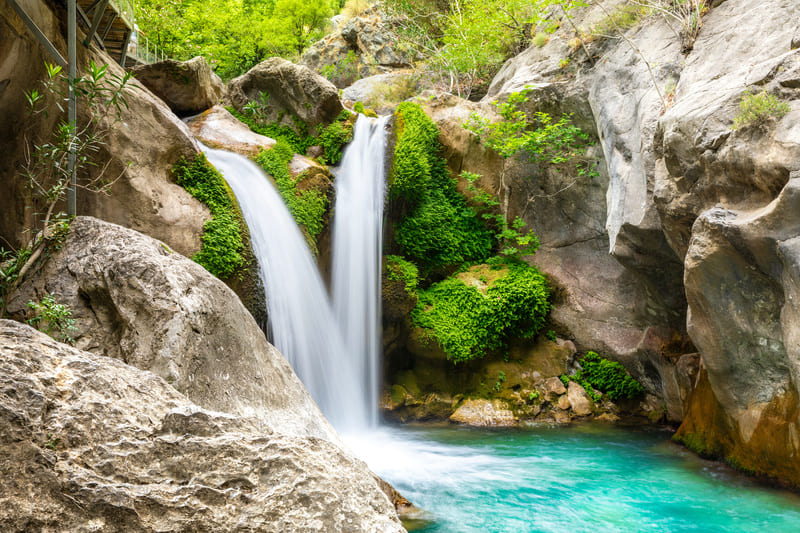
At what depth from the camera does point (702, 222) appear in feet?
17.5

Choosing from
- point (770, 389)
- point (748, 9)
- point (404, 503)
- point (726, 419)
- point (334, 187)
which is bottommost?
point (404, 503)

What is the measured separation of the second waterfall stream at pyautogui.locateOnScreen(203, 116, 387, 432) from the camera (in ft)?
24.6

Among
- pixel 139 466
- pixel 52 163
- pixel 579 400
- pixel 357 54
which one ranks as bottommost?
pixel 579 400

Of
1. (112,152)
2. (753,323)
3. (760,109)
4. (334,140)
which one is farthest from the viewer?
(334,140)

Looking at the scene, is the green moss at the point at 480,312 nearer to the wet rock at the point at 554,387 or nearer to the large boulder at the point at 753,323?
the wet rock at the point at 554,387

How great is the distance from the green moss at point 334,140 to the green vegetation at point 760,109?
714 centimetres

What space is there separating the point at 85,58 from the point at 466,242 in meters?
6.95

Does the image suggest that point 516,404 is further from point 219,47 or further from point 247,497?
point 219,47

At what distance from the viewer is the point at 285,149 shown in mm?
9148

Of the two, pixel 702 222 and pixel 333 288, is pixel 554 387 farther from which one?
pixel 702 222

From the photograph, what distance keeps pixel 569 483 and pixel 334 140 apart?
770cm

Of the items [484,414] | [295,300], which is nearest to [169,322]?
[295,300]

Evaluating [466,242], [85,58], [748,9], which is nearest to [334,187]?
[466,242]

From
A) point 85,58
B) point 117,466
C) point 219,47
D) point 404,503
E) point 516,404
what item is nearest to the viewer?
point 117,466
